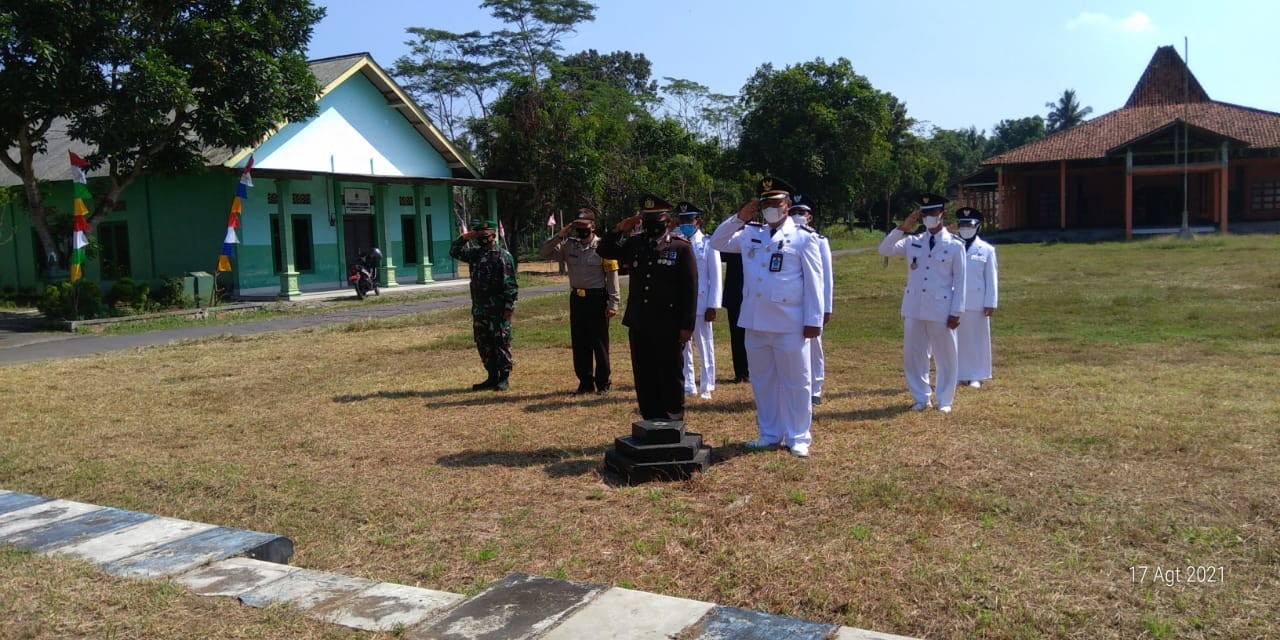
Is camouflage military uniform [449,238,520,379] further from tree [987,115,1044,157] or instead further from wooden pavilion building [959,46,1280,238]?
tree [987,115,1044,157]

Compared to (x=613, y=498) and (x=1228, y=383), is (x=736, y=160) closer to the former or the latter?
(x=1228, y=383)

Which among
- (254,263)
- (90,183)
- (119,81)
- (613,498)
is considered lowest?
(613,498)

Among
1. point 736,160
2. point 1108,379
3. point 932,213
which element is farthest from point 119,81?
point 736,160

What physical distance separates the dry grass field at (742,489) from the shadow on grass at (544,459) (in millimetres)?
28

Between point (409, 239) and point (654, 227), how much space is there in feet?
75.1

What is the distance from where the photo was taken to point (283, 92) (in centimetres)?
1948

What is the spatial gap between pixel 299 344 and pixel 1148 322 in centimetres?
1211

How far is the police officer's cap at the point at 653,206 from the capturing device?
6.80 metres

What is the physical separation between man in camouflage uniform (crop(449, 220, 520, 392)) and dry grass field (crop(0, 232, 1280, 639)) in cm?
32

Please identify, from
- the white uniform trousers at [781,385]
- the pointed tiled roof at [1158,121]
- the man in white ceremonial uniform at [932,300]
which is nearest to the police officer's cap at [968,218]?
the man in white ceremonial uniform at [932,300]

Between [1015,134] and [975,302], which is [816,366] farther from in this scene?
[1015,134]

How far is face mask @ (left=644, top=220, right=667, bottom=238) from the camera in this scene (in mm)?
6816

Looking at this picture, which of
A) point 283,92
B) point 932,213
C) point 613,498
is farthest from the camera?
point 283,92

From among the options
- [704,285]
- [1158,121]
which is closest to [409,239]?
[704,285]
